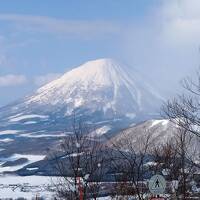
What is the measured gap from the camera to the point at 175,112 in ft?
65.1

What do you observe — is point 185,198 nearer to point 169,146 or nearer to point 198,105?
point 169,146

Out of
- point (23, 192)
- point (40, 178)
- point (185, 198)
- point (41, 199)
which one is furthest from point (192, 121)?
point (40, 178)

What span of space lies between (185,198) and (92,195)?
12.5ft

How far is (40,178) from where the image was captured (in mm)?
181250

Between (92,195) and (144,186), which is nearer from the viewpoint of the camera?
(92,195)

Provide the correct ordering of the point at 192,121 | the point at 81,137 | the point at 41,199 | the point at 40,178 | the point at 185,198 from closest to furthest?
the point at 192,121 → the point at 185,198 → the point at 81,137 → the point at 41,199 → the point at 40,178

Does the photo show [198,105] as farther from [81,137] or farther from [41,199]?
[41,199]

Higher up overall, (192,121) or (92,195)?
(192,121)

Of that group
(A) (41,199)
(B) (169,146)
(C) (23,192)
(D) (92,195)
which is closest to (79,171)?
(D) (92,195)

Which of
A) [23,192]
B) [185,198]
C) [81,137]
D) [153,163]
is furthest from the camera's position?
[23,192]

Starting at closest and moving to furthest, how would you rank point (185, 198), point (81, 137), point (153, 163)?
point (185, 198) < point (81, 137) < point (153, 163)

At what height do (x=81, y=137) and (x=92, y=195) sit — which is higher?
(x=81, y=137)

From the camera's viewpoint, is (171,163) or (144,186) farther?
(144,186)

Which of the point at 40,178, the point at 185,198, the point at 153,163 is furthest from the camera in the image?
the point at 40,178
